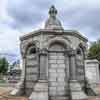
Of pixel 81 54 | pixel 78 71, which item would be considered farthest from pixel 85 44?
pixel 78 71

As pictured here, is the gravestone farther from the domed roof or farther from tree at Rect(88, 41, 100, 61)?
tree at Rect(88, 41, 100, 61)

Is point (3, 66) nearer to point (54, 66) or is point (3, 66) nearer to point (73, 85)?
point (54, 66)

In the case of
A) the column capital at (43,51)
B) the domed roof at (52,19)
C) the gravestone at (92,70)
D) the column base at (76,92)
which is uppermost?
the domed roof at (52,19)

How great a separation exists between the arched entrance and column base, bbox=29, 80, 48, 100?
534mm

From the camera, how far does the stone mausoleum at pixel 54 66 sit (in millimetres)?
8070

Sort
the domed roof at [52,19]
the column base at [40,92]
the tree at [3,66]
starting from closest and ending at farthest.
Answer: the column base at [40,92] → the domed roof at [52,19] → the tree at [3,66]

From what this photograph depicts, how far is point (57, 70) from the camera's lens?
27.9 ft

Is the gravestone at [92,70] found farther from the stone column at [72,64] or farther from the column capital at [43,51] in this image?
the column capital at [43,51]

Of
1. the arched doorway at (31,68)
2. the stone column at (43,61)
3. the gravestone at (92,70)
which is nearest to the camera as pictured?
the stone column at (43,61)

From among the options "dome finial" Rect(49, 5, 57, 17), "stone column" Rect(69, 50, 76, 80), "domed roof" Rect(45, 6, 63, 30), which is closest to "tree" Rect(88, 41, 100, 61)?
"domed roof" Rect(45, 6, 63, 30)

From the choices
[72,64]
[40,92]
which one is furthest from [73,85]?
[40,92]

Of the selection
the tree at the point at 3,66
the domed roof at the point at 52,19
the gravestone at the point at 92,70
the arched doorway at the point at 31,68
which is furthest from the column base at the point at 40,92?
the tree at the point at 3,66

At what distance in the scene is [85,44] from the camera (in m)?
10.1

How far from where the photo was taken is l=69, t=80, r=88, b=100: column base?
7726 mm
